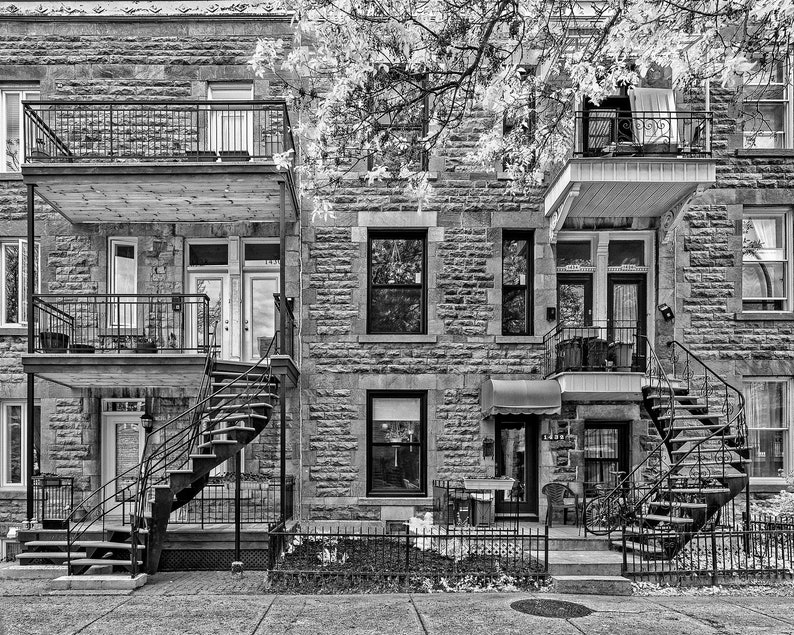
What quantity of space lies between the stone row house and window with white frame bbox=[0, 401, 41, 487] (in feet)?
0.16

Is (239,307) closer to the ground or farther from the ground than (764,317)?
farther from the ground

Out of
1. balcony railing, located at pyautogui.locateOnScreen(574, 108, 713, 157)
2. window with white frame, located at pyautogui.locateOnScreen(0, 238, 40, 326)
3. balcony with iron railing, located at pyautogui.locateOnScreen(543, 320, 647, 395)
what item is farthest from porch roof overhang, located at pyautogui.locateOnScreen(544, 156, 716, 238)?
window with white frame, located at pyautogui.locateOnScreen(0, 238, 40, 326)

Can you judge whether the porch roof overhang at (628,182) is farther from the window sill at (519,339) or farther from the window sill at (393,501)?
the window sill at (393,501)

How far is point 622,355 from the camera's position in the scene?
15.0m

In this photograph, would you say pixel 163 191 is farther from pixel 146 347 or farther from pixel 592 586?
pixel 592 586

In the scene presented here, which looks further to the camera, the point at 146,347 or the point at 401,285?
the point at 401,285

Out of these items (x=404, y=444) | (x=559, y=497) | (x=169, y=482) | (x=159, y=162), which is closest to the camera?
(x=169, y=482)

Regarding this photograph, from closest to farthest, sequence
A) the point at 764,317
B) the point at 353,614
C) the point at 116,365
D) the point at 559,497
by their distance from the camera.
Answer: the point at 353,614
the point at 116,365
the point at 559,497
the point at 764,317

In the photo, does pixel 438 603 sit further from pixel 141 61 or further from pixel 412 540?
pixel 141 61

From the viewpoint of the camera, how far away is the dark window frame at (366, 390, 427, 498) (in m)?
16.1

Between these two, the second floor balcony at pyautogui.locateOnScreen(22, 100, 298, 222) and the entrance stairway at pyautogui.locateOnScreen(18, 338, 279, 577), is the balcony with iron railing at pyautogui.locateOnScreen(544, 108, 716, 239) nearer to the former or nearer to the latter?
the second floor balcony at pyautogui.locateOnScreen(22, 100, 298, 222)

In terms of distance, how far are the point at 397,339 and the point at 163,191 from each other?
5.05 metres

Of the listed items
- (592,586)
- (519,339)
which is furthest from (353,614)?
(519,339)

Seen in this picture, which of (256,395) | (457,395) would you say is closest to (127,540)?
(256,395)
